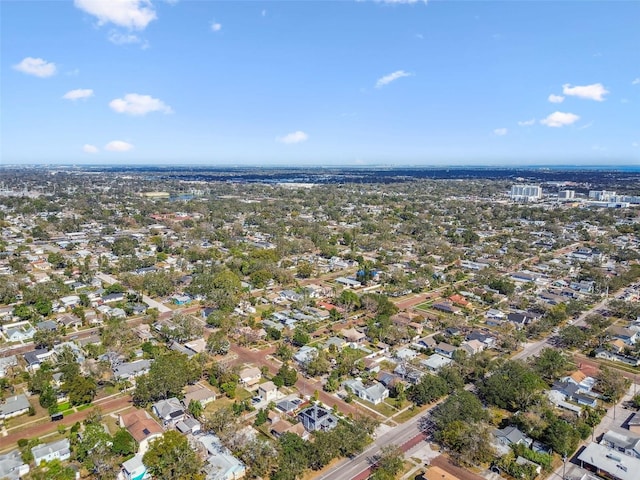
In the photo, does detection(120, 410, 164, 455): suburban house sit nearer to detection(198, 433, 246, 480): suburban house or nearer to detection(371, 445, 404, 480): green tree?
detection(198, 433, 246, 480): suburban house

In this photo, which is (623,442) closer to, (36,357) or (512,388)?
(512,388)

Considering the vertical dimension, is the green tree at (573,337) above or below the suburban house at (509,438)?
above

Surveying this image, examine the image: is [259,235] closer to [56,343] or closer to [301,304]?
[301,304]

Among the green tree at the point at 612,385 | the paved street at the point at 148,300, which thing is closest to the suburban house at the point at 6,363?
the paved street at the point at 148,300

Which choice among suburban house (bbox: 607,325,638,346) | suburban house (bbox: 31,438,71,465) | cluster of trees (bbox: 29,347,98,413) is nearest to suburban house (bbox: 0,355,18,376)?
cluster of trees (bbox: 29,347,98,413)

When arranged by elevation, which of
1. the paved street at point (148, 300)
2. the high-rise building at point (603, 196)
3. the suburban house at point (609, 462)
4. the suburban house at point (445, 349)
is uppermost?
the high-rise building at point (603, 196)

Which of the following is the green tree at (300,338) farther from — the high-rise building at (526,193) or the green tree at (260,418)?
the high-rise building at (526,193)

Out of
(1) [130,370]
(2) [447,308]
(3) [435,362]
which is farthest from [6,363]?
(2) [447,308]

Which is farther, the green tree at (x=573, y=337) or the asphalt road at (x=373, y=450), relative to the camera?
the green tree at (x=573, y=337)
